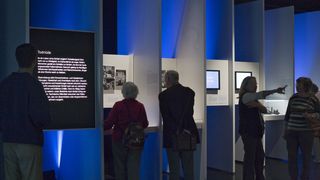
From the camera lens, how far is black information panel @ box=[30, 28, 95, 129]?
4.91m

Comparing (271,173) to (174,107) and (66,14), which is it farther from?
(66,14)

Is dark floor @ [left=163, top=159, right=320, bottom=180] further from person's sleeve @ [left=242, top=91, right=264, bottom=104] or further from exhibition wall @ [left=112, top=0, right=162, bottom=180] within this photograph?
person's sleeve @ [left=242, top=91, right=264, bottom=104]

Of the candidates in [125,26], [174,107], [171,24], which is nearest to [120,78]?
[125,26]

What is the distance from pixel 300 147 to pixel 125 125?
Result: 7.30ft

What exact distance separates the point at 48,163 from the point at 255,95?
2688mm

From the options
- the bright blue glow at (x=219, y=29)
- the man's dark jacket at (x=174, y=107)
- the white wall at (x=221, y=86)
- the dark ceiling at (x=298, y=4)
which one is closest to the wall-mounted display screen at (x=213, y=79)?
the white wall at (x=221, y=86)

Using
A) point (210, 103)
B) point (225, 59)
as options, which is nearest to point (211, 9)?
point (225, 59)

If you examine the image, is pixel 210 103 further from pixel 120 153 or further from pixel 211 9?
pixel 120 153

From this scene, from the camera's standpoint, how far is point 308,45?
937 cm

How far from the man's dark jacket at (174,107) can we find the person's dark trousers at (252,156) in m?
0.72

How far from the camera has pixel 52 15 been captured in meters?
5.66

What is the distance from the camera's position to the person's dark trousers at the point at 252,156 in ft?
17.9

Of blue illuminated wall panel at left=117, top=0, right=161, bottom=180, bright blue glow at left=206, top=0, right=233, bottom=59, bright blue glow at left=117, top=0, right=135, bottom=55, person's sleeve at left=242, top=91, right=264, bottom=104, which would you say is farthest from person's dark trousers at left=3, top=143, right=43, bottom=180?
bright blue glow at left=206, top=0, right=233, bottom=59

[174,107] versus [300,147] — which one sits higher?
[174,107]
